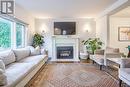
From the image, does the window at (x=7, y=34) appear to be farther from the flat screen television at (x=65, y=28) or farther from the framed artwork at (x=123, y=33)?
the framed artwork at (x=123, y=33)

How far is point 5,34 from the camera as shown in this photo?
19.2ft

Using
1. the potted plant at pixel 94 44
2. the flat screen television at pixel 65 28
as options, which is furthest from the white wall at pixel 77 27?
the potted plant at pixel 94 44

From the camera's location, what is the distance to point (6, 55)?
4.59m

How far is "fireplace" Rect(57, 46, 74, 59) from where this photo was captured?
31.5 feet

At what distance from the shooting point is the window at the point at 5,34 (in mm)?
5559

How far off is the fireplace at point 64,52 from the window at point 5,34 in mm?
3847

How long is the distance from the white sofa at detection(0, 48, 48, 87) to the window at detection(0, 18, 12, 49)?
0.57 m

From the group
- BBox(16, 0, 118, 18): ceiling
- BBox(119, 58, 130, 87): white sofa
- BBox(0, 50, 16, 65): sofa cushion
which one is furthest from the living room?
BBox(119, 58, 130, 87): white sofa

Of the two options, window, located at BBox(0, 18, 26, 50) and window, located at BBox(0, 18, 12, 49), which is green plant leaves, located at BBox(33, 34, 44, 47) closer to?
window, located at BBox(0, 18, 26, 50)

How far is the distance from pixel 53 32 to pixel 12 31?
3569 mm

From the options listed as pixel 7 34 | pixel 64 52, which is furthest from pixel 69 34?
pixel 7 34

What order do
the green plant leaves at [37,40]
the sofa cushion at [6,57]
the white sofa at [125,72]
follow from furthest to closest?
1. the green plant leaves at [37,40]
2. the sofa cushion at [6,57]
3. the white sofa at [125,72]

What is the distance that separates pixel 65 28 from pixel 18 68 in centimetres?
584

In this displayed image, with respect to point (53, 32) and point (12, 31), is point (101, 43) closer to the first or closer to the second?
point (53, 32)
